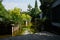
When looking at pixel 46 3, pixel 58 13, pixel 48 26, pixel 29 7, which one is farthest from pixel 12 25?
pixel 29 7

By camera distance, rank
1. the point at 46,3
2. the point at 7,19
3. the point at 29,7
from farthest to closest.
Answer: the point at 29,7 → the point at 46,3 → the point at 7,19

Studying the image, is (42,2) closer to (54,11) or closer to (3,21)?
(54,11)

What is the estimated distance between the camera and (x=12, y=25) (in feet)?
66.3

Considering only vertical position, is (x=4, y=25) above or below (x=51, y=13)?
below

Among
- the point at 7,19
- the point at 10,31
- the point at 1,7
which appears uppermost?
the point at 1,7

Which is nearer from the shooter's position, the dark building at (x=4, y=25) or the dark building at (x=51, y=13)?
the dark building at (x=4, y=25)

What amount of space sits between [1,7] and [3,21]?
254cm

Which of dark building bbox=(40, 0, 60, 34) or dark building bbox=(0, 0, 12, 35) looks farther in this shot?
dark building bbox=(40, 0, 60, 34)

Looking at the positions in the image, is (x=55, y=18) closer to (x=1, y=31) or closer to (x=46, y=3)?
(x=46, y=3)

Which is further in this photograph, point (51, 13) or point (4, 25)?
point (51, 13)

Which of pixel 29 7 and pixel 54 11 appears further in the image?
pixel 29 7

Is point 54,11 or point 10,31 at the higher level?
point 54,11

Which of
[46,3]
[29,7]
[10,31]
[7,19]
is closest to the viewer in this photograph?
[10,31]

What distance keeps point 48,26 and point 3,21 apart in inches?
238
